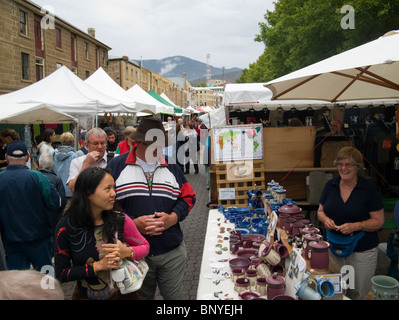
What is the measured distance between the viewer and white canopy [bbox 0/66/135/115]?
7.43m

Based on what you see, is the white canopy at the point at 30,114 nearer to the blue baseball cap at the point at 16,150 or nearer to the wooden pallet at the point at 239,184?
the blue baseball cap at the point at 16,150

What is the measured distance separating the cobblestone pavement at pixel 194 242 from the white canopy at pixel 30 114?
3680 millimetres

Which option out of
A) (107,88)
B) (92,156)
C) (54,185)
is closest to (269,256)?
(92,156)

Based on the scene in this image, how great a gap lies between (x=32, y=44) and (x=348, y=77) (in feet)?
75.6

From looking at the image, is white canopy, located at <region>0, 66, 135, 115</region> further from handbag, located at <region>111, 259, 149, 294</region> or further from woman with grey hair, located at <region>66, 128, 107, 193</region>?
handbag, located at <region>111, 259, 149, 294</region>

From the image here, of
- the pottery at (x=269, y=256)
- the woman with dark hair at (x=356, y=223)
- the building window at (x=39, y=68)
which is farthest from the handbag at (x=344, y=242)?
the building window at (x=39, y=68)

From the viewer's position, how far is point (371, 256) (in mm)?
2963

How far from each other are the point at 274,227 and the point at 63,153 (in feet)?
12.1

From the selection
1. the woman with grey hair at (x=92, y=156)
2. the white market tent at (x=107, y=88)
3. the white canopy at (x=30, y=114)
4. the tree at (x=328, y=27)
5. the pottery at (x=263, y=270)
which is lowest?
the pottery at (x=263, y=270)

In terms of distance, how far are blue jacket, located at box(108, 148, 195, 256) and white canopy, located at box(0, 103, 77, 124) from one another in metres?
4.81

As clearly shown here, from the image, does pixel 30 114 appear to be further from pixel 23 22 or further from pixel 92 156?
pixel 23 22

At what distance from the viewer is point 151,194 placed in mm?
2521

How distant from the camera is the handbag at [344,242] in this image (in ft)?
9.64

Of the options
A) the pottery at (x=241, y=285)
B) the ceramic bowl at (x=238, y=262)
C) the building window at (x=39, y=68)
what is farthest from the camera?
the building window at (x=39, y=68)
